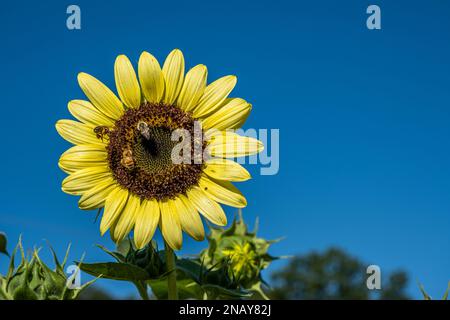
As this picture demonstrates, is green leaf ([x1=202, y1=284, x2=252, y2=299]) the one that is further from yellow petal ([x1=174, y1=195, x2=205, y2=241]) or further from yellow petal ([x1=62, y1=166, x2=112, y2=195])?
yellow petal ([x1=62, y1=166, x2=112, y2=195])

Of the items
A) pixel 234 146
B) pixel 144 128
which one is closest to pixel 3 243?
pixel 144 128

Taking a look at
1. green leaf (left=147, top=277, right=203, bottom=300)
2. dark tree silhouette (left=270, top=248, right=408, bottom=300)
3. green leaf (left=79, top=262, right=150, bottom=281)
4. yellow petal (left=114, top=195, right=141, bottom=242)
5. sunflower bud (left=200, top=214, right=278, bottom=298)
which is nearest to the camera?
green leaf (left=79, top=262, right=150, bottom=281)

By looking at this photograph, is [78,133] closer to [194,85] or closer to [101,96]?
[101,96]

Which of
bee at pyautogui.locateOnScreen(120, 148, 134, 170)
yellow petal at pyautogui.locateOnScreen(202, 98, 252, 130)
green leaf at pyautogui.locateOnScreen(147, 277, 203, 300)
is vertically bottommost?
green leaf at pyautogui.locateOnScreen(147, 277, 203, 300)

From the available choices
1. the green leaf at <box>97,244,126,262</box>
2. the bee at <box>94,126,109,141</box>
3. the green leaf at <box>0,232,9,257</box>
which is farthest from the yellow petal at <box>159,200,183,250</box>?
the green leaf at <box>0,232,9,257</box>

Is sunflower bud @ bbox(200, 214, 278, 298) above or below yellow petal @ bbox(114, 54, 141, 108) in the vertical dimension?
below

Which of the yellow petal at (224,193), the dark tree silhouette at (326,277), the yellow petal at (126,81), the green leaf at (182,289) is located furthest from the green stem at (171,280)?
the dark tree silhouette at (326,277)
